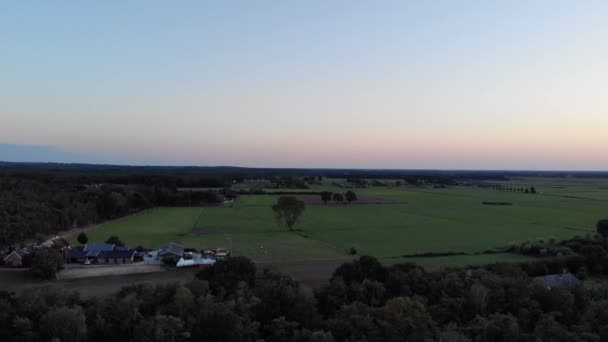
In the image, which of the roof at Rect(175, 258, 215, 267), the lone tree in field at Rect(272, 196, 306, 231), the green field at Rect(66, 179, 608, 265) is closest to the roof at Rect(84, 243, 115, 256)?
the green field at Rect(66, 179, 608, 265)

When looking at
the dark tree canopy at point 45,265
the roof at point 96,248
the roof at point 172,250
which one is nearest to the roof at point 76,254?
the roof at point 96,248

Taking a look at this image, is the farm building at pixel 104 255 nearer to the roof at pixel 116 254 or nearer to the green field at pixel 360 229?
the roof at pixel 116 254

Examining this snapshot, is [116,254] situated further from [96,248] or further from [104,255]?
[96,248]

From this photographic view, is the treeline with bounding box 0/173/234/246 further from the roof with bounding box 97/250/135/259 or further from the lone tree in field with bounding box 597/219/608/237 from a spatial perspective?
the lone tree in field with bounding box 597/219/608/237

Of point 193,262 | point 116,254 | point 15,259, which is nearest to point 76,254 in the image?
point 116,254

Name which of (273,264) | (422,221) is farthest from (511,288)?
(422,221)

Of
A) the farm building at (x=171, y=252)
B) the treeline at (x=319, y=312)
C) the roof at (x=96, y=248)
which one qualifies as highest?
the treeline at (x=319, y=312)

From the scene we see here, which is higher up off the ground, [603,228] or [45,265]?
[603,228]
